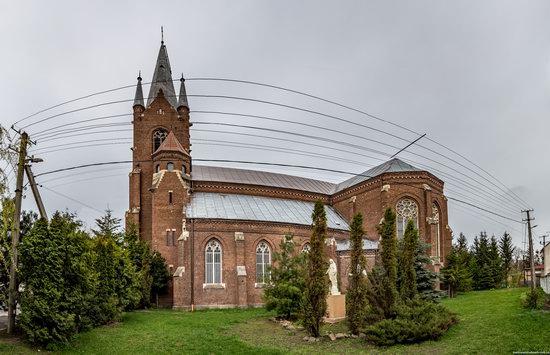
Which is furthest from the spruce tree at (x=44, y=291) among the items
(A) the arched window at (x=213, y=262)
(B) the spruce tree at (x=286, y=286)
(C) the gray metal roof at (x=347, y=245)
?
(C) the gray metal roof at (x=347, y=245)

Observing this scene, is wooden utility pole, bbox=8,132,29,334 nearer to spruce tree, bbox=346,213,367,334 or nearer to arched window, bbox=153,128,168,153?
spruce tree, bbox=346,213,367,334

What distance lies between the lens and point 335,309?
25391 mm

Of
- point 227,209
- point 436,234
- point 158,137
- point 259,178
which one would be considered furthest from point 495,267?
point 158,137

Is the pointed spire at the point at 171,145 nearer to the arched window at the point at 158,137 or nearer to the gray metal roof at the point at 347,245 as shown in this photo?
the arched window at the point at 158,137

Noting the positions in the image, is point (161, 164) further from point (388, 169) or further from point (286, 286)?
point (388, 169)

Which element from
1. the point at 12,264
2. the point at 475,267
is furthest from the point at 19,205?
the point at 475,267

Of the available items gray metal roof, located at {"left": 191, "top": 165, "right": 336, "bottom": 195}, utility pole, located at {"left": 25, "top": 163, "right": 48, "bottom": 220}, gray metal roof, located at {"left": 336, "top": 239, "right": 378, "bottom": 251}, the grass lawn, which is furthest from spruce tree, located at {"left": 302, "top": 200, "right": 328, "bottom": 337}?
gray metal roof, located at {"left": 191, "top": 165, "right": 336, "bottom": 195}

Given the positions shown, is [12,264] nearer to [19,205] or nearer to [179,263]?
[19,205]

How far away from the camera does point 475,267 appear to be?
46750 mm

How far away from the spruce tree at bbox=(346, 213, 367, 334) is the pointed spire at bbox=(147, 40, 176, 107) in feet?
96.8

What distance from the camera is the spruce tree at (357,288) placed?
21125 millimetres

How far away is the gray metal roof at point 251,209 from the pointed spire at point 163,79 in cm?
1072

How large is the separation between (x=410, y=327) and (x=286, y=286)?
954 centimetres

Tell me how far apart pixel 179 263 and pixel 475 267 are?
95.5 feet
